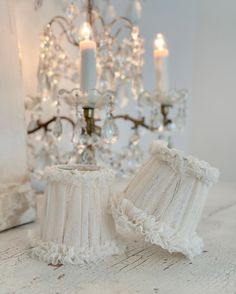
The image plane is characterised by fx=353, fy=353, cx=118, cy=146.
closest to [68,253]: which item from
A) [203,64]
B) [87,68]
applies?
[87,68]

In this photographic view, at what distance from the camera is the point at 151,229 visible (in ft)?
1.37

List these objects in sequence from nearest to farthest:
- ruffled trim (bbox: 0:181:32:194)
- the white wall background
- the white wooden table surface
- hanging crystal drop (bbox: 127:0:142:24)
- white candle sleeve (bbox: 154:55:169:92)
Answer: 1. the white wooden table surface
2. ruffled trim (bbox: 0:181:32:194)
3. white candle sleeve (bbox: 154:55:169:92)
4. hanging crystal drop (bbox: 127:0:142:24)
5. the white wall background

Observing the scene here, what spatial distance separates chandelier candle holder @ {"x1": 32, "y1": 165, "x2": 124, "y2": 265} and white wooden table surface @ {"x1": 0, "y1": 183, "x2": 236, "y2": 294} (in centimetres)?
2

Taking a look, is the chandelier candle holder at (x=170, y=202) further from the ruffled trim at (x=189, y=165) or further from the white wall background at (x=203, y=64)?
the white wall background at (x=203, y=64)

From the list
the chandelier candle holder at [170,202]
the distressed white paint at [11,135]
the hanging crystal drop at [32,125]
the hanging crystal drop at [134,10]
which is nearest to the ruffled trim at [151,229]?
the chandelier candle holder at [170,202]

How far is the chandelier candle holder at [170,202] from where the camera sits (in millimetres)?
422

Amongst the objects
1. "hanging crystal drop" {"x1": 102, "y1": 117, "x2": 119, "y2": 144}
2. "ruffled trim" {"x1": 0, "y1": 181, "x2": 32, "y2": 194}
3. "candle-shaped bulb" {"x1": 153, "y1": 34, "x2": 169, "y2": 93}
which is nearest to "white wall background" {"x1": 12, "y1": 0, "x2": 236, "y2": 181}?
"candle-shaped bulb" {"x1": 153, "y1": 34, "x2": 169, "y2": 93}

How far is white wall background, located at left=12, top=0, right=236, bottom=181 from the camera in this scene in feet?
4.18

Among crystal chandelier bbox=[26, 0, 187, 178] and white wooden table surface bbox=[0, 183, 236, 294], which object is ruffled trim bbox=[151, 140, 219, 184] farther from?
crystal chandelier bbox=[26, 0, 187, 178]

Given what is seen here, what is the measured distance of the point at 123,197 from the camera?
46cm

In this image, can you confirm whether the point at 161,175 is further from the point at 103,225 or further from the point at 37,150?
the point at 37,150

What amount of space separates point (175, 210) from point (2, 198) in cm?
28

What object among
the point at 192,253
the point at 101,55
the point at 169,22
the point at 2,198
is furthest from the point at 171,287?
the point at 169,22

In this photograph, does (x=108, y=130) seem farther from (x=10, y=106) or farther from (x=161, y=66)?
(x=161, y=66)
